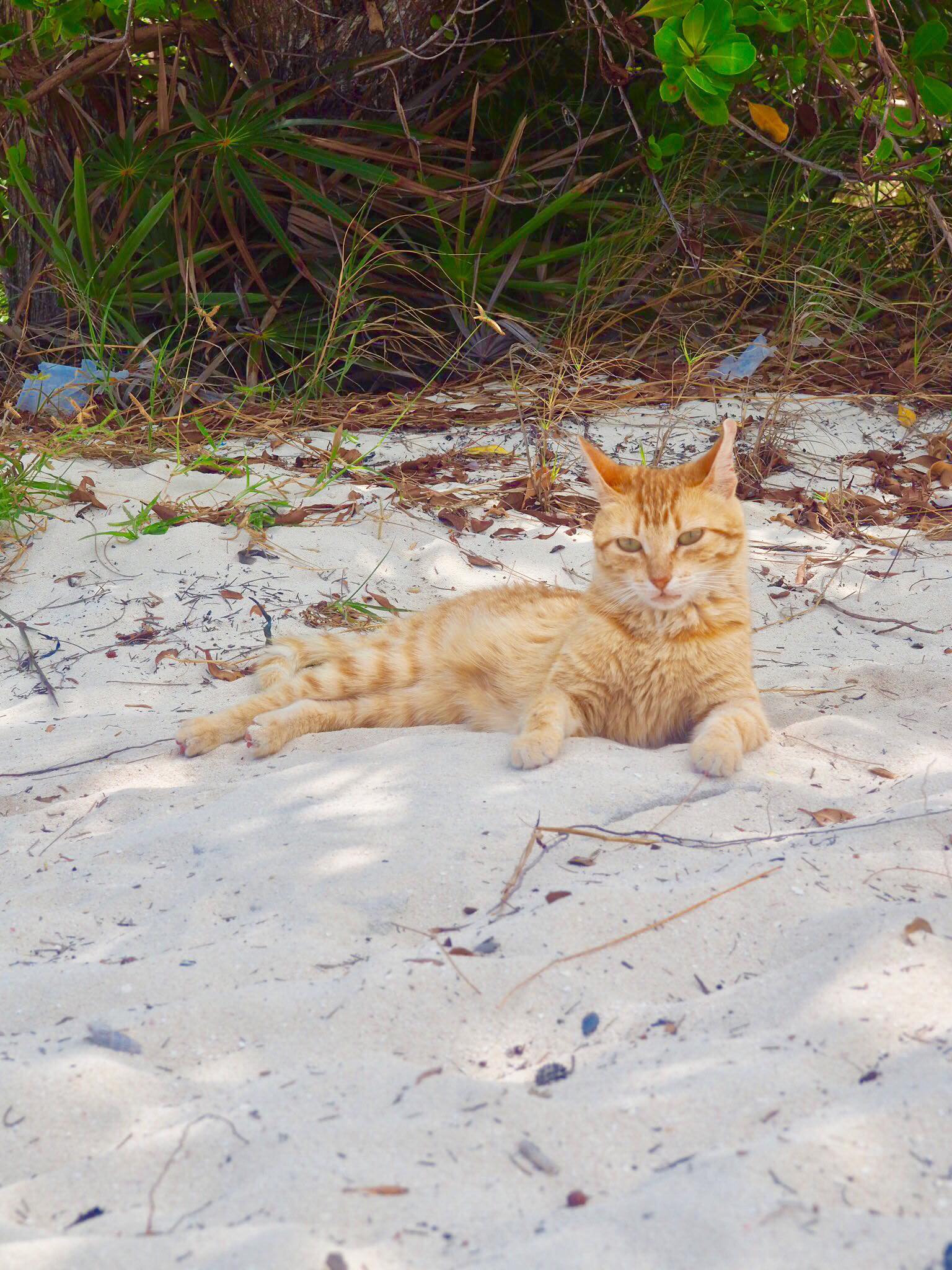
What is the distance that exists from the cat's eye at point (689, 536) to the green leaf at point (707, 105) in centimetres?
203

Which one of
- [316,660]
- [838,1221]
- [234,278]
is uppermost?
[234,278]

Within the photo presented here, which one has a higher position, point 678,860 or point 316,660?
point 678,860

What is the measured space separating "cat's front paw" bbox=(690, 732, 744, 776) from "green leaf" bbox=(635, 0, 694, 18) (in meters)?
2.94

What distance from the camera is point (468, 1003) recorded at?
6.71 feet

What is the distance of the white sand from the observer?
4.92ft

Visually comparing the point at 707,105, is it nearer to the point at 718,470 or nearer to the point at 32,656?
the point at 718,470

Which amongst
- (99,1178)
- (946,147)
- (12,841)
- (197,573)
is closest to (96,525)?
(197,573)

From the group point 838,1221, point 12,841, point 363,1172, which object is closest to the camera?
point 838,1221

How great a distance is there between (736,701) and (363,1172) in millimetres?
2133

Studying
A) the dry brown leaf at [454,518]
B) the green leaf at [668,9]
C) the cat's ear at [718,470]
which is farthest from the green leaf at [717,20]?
the dry brown leaf at [454,518]

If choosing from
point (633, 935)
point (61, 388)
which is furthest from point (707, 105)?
point (633, 935)

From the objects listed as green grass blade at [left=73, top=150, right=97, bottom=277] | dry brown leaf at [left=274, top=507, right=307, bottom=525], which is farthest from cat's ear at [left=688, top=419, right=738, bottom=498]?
green grass blade at [left=73, top=150, right=97, bottom=277]

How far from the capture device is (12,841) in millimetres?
2898

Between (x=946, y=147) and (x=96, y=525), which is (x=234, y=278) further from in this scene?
Result: (x=946, y=147)
